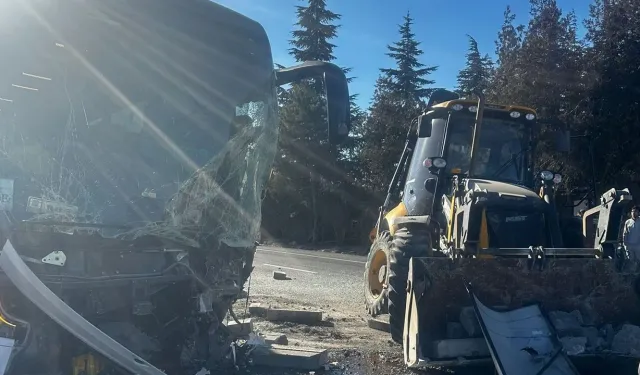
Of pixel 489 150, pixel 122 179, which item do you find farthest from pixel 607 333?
pixel 122 179

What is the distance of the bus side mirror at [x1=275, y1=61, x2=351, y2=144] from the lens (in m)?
5.96

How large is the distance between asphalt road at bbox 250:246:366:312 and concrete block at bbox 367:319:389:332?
1.66 m

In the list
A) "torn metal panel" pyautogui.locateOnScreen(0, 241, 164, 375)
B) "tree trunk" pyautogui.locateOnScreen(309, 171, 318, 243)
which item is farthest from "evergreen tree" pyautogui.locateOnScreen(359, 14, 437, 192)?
"torn metal panel" pyautogui.locateOnScreen(0, 241, 164, 375)

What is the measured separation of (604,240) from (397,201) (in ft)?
11.0

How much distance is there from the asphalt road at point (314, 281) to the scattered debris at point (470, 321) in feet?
13.2

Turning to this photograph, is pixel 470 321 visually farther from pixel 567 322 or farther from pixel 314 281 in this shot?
pixel 314 281

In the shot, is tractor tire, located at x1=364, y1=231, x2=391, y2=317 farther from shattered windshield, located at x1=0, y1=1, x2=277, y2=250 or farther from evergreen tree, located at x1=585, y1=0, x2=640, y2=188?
evergreen tree, located at x1=585, y1=0, x2=640, y2=188

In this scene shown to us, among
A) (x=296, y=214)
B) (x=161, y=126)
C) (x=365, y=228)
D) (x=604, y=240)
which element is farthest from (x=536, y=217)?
(x=296, y=214)

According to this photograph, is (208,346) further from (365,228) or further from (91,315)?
(365,228)

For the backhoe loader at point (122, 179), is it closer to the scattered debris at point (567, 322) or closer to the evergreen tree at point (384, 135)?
the scattered debris at point (567, 322)

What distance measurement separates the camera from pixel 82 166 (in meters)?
4.60

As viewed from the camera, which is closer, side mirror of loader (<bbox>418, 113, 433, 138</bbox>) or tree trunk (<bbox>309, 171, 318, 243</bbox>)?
side mirror of loader (<bbox>418, 113, 433, 138</bbox>)

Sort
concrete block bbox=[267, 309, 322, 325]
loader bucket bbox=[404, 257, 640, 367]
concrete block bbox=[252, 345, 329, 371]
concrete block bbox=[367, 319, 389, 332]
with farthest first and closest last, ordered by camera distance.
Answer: concrete block bbox=[267, 309, 322, 325]
concrete block bbox=[367, 319, 389, 332]
concrete block bbox=[252, 345, 329, 371]
loader bucket bbox=[404, 257, 640, 367]

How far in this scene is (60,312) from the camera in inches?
159
